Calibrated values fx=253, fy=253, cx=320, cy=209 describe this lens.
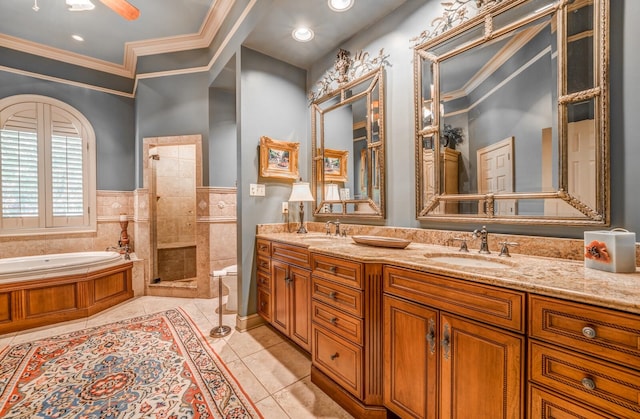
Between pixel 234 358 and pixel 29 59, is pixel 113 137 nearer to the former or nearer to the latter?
pixel 29 59

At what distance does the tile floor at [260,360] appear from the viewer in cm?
148

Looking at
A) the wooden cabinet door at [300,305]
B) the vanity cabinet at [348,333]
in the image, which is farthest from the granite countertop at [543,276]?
the wooden cabinet door at [300,305]

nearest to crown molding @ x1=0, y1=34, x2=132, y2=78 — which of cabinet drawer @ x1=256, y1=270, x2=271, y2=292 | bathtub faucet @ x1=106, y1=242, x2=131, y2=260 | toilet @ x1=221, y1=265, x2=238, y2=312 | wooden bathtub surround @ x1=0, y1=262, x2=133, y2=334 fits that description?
bathtub faucet @ x1=106, y1=242, x2=131, y2=260

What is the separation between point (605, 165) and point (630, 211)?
21 centimetres

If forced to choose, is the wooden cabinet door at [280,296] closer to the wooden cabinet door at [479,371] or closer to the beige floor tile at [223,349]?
the beige floor tile at [223,349]

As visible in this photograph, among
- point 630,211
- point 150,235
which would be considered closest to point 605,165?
point 630,211

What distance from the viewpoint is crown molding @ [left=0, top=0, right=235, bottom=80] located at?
2.98 meters

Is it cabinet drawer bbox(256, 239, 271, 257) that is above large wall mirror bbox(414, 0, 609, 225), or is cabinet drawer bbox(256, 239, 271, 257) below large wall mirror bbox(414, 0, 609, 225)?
below

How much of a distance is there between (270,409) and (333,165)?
1927 millimetres

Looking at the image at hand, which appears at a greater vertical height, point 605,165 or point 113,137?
point 113,137

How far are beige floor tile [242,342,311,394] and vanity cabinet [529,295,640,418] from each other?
136cm

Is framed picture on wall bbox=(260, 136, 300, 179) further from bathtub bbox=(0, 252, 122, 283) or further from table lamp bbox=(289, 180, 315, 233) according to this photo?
bathtub bbox=(0, 252, 122, 283)

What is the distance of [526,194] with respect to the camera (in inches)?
52.2

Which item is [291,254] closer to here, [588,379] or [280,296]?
[280,296]
